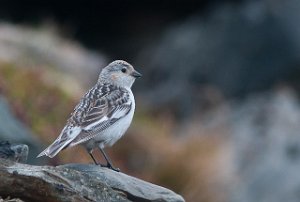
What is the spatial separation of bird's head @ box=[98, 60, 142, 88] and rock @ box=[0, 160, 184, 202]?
2.19 meters

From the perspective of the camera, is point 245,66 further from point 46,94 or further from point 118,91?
point 118,91

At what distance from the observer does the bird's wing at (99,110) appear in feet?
36.6

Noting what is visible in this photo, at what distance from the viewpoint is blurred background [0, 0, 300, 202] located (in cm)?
2034

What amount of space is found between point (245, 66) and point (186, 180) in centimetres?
679

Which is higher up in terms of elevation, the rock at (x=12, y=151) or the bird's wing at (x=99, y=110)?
the bird's wing at (x=99, y=110)

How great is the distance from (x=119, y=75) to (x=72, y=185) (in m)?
3.14

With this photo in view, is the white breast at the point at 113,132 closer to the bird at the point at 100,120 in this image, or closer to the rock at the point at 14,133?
the bird at the point at 100,120

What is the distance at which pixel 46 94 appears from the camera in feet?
70.9

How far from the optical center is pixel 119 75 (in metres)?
12.7

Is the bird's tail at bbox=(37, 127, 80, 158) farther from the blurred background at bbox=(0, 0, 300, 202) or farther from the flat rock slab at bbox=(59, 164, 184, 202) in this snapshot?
the blurred background at bbox=(0, 0, 300, 202)

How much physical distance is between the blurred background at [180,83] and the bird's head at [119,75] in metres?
1.68

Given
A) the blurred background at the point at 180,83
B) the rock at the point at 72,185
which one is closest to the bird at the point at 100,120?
the rock at the point at 72,185

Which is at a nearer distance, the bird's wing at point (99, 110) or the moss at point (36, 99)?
the bird's wing at point (99, 110)

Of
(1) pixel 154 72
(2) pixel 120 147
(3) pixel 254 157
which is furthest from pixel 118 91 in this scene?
(1) pixel 154 72
